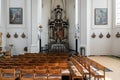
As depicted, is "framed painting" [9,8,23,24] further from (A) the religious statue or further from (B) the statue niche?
(A) the religious statue

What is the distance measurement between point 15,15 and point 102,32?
8460 millimetres

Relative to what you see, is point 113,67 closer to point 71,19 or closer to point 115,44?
point 115,44

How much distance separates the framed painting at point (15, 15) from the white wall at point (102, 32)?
6846 millimetres

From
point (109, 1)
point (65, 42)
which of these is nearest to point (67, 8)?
point (65, 42)

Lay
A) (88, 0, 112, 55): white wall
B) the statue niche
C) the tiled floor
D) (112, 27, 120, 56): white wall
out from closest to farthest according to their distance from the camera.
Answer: the tiled floor → (112, 27, 120, 56): white wall → (88, 0, 112, 55): white wall → the statue niche

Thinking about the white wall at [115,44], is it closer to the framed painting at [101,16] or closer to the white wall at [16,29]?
the framed painting at [101,16]

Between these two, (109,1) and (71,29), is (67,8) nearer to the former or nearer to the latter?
(71,29)

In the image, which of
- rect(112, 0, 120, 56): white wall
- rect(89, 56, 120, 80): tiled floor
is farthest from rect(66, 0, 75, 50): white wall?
rect(89, 56, 120, 80): tiled floor

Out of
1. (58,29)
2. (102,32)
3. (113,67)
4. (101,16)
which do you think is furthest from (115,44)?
(58,29)

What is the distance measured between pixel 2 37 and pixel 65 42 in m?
7.55

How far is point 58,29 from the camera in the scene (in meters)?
22.7

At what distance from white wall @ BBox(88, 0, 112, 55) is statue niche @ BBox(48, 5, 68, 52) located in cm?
438

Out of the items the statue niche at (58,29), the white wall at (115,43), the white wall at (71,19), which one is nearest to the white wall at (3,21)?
the statue niche at (58,29)

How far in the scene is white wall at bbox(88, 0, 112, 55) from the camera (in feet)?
61.3
